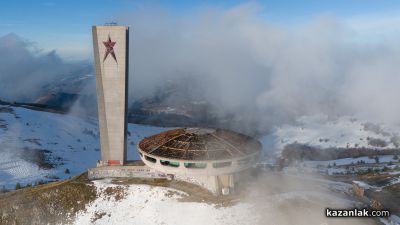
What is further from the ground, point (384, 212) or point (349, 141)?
point (384, 212)

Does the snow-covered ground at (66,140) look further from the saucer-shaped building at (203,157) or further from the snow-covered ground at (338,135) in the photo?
the saucer-shaped building at (203,157)

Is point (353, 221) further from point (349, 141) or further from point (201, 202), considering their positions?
point (349, 141)

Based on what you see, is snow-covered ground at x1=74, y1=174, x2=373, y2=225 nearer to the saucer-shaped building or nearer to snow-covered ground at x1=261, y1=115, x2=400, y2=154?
the saucer-shaped building

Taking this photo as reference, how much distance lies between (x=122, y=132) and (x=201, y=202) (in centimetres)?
2168

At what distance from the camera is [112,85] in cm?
6347

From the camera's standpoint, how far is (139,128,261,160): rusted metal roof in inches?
2237

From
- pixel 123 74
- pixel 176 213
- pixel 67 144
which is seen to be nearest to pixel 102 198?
pixel 176 213

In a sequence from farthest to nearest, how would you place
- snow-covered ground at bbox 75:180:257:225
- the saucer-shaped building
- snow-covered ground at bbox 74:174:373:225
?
the saucer-shaped building → snow-covered ground at bbox 75:180:257:225 → snow-covered ground at bbox 74:174:373:225

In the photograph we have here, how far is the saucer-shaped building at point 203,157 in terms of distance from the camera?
56188mm

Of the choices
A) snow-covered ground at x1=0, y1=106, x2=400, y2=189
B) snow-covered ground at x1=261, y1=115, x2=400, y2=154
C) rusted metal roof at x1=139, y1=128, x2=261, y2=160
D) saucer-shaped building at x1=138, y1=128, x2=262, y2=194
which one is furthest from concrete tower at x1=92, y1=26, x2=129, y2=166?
snow-covered ground at x1=261, y1=115, x2=400, y2=154

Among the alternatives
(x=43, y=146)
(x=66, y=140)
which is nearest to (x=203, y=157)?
(x=43, y=146)

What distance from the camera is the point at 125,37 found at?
6188 cm

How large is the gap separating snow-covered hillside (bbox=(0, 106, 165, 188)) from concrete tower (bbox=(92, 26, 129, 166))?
119 ft

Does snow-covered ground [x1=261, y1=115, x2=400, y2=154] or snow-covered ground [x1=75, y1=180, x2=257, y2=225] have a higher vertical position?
snow-covered ground [x1=75, y1=180, x2=257, y2=225]
